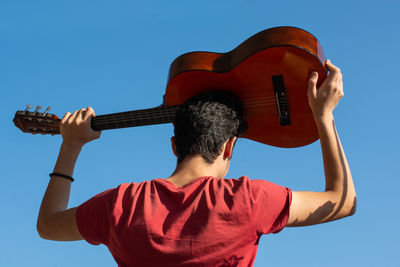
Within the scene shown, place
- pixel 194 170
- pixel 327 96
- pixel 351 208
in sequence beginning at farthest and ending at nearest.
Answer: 1. pixel 327 96
2. pixel 194 170
3. pixel 351 208

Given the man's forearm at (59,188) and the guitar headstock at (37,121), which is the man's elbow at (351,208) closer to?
the man's forearm at (59,188)

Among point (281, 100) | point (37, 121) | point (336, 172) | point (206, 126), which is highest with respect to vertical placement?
point (37, 121)

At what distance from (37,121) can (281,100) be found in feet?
6.97

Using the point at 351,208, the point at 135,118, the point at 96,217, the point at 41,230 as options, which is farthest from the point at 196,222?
the point at 135,118

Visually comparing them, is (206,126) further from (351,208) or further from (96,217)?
(351,208)

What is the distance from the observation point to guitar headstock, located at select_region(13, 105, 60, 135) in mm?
3732

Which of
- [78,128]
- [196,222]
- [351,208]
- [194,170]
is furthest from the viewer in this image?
[78,128]

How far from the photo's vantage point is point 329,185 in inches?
88.7

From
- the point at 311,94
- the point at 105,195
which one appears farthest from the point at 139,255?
the point at 311,94

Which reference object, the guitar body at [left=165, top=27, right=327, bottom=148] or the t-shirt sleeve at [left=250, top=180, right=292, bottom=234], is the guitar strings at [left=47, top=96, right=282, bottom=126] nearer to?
the guitar body at [left=165, top=27, right=327, bottom=148]

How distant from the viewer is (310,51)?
9.41 ft

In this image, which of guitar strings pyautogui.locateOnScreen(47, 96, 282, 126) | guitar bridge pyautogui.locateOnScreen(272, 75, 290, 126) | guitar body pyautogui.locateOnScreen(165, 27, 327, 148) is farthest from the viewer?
guitar strings pyautogui.locateOnScreen(47, 96, 282, 126)

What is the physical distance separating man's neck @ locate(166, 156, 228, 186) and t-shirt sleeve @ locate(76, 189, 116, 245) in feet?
1.17

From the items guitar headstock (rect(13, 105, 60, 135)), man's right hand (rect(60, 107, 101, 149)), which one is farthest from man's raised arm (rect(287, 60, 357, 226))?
guitar headstock (rect(13, 105, 60, 135))
